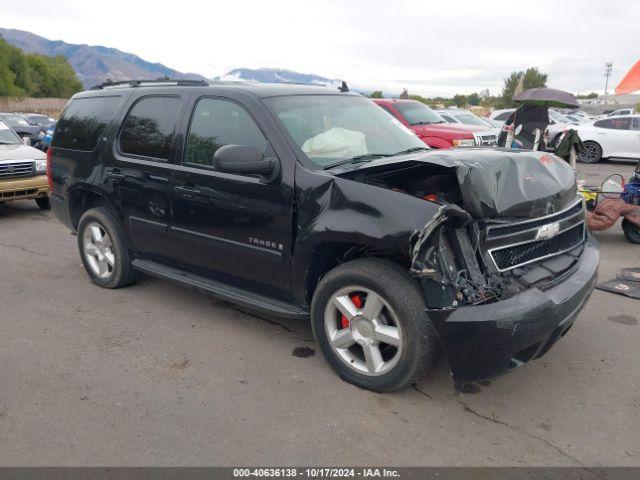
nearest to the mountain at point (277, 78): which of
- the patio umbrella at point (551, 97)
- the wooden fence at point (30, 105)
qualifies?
the patio umbrella at point (551, 97)

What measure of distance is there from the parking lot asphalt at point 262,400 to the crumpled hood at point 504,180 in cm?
113

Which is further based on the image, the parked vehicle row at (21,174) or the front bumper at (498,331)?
the parked vehicle row at (21,174)

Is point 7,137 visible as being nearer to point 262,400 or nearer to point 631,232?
point 262,400

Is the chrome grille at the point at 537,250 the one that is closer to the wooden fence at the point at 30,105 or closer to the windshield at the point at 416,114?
the windshield at the point at 416,114

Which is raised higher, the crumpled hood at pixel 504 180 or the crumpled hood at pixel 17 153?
the crumpled hood at pixel 504 180

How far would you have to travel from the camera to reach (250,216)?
3637 mm

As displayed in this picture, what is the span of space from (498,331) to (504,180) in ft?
3.02

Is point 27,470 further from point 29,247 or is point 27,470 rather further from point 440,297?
point 29,247

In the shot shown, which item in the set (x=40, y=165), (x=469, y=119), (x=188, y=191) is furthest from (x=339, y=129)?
(x=469, y=119)

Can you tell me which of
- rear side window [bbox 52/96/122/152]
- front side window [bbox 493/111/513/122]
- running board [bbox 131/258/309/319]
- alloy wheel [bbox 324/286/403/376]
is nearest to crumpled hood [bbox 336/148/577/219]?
alloy wheel [bbox 324/286/403/376]

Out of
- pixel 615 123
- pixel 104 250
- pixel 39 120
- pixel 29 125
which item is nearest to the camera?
pixel 104 250

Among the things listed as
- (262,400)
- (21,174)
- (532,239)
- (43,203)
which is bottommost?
(262,400)

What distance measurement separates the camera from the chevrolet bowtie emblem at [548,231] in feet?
10.5

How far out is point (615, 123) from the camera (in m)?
15.5
